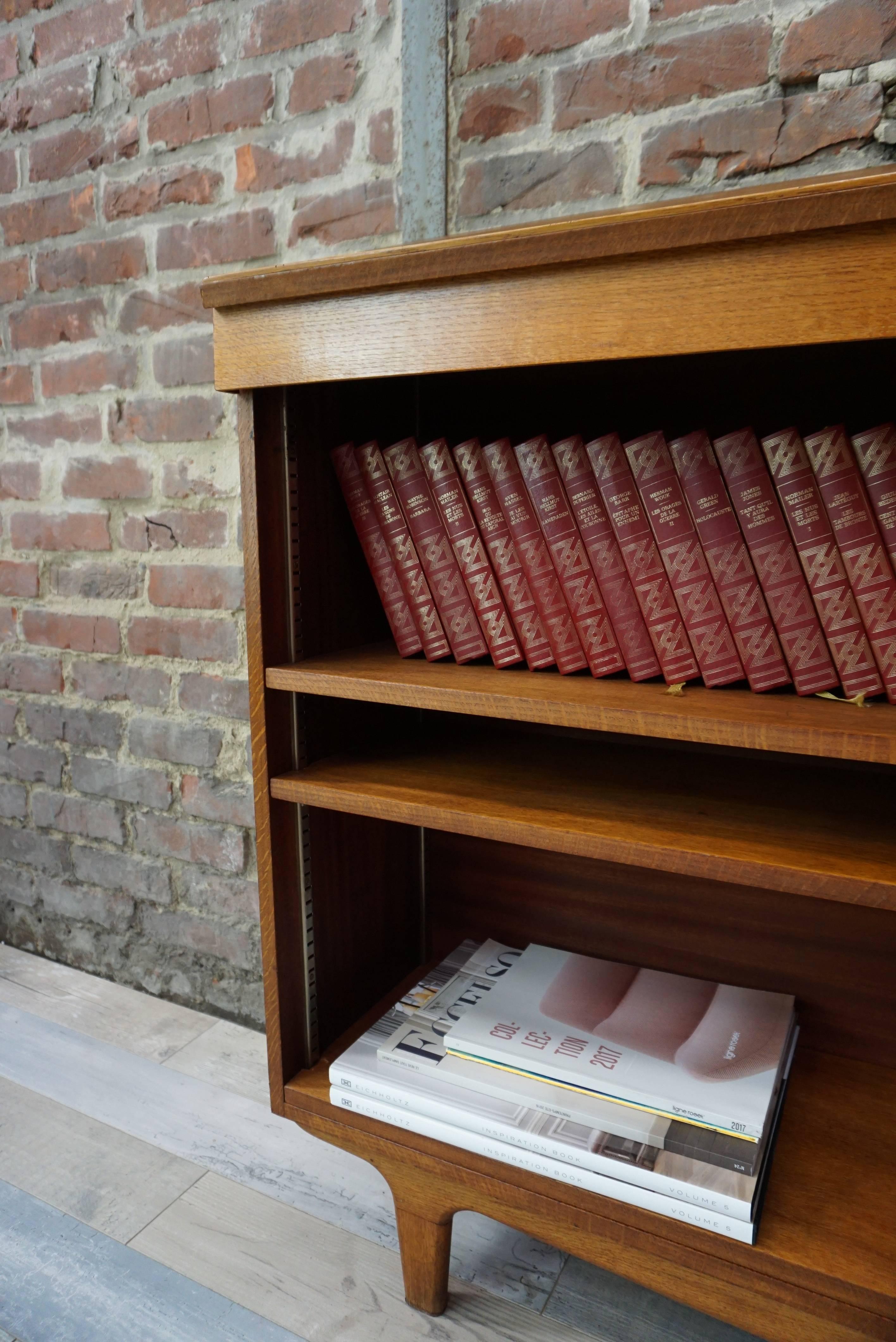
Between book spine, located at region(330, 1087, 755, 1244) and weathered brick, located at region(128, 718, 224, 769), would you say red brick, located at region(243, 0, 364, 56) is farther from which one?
book spine, located at region(330, 1087, 755, 1244)

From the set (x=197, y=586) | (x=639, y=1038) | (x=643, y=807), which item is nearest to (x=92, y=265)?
(x=197, y=586)

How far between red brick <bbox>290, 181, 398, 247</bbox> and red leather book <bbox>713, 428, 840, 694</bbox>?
63 cm

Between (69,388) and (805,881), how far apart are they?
1.37m

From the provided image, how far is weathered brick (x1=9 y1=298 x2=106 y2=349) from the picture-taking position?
1398 millimetres

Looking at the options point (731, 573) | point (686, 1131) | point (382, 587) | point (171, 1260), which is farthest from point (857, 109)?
point (171, 1260)

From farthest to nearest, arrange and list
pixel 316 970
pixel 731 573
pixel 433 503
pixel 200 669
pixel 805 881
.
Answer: pixel 200 669 → pixel 316 970 → pixel 433 503 → pixel 731 573 → pixel 805 881

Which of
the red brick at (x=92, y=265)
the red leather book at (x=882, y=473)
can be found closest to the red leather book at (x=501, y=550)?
the red leather book at (x=882, y=473)

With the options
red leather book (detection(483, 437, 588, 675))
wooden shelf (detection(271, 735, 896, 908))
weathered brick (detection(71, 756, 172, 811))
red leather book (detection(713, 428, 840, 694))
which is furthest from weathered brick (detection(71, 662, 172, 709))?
red leather book (detection(713, 428, 840, 694))

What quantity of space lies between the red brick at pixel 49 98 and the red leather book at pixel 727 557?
1178mm

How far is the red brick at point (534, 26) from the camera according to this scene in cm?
98

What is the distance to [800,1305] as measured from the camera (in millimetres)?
740

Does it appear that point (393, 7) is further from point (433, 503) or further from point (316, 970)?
point (316, 970)

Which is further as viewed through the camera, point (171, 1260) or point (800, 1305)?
point (171, 1260)

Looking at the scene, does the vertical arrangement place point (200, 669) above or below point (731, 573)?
below
